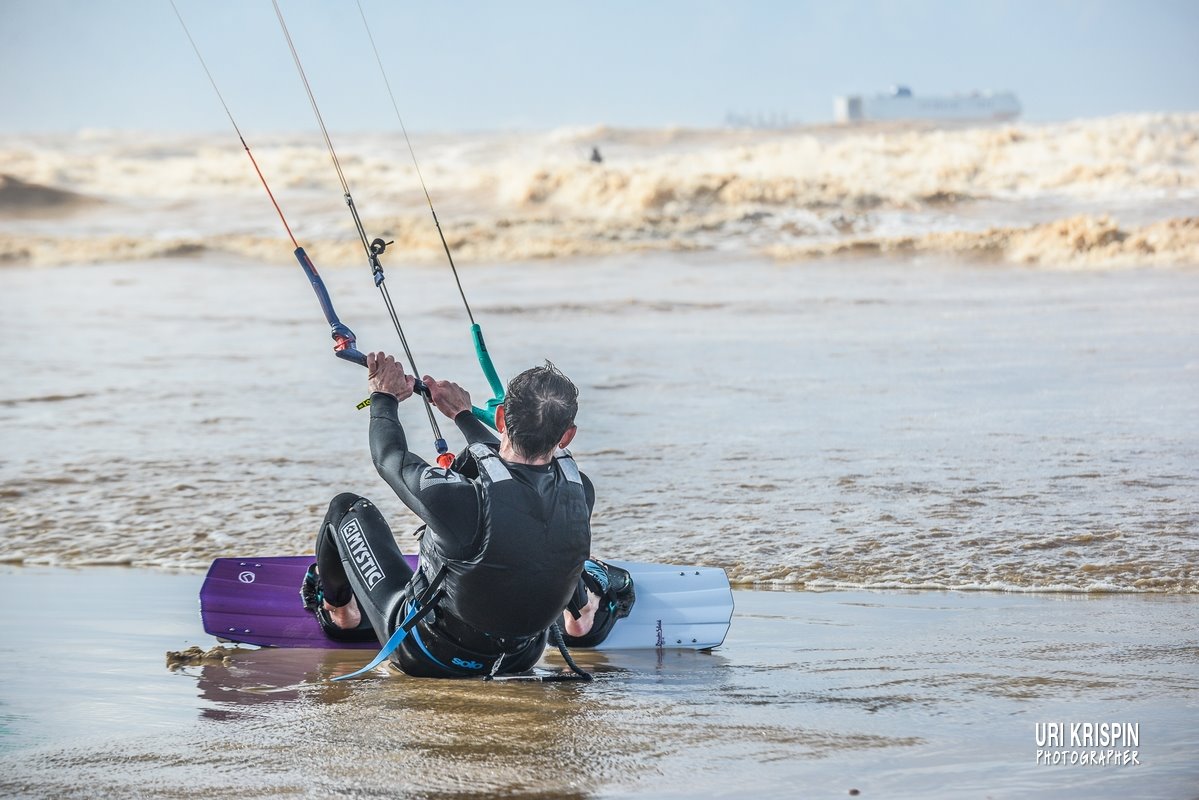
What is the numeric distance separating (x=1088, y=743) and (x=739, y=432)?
19.3 feet

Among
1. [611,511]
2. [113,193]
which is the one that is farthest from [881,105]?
[611,511]

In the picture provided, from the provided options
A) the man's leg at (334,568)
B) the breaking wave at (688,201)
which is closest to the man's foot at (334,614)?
the man's leg at (334,568)

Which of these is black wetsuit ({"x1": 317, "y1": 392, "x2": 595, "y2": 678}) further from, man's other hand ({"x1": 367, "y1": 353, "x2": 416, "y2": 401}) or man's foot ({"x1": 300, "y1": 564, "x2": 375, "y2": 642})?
man's foot ({"x1": 300, "y1": 564, "x2": 375, "y2": 642})

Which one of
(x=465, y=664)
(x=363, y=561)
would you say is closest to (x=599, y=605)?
(x=465, y=664)

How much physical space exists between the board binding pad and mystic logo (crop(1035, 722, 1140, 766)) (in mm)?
1315

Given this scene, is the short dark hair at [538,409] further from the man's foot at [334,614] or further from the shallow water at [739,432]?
the shallow water at [739,432]

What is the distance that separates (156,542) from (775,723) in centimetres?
408

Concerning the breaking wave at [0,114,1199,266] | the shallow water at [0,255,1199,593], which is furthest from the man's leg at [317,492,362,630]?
the breaking wave at [0,114,1199,266]

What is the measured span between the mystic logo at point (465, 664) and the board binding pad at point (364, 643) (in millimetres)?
673

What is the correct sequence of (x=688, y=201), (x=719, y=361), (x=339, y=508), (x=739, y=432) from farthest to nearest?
(x=688, y=201) → (x=719, y=361) → (x=739, y=432) → (x=339, y=508)

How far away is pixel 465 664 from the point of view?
3.84 meters

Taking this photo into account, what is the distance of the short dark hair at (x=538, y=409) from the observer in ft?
11.0

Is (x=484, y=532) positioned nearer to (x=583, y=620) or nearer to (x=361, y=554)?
(x=361, y=554)

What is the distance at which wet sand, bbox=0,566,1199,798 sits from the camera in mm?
2977
